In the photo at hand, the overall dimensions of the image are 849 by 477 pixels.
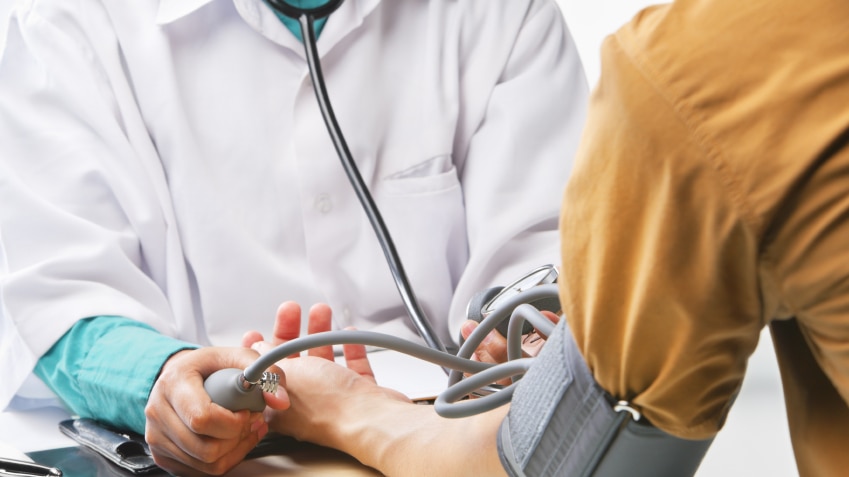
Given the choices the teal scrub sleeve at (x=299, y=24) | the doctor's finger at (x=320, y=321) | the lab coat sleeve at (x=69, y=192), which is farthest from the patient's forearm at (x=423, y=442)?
the teal scrub sleeve at (x=299, y=24)

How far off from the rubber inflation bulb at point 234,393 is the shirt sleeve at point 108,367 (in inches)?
4.5

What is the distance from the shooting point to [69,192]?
92cm

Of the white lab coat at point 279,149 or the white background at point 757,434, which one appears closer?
the white background at point 757,434

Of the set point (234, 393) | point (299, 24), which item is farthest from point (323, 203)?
point (234, 393)

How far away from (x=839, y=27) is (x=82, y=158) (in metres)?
0.80

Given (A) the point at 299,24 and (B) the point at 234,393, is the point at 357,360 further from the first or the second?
(A) the point at 299,24

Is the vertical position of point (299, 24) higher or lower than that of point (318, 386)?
higher

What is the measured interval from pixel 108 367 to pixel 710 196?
1.97ft

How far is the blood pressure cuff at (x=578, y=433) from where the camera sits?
38 centimetres

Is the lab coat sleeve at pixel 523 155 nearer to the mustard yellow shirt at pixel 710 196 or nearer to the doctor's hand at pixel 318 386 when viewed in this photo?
the doctor's hand at pixel 318 386

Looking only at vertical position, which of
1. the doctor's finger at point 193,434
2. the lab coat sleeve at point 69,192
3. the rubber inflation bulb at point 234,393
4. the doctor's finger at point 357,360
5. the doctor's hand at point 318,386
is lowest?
the doctor's finger at point 357,360

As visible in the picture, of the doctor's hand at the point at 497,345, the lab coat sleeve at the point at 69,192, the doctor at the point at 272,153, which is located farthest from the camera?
the doctor at the point at 272,153

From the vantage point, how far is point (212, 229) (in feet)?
3.27

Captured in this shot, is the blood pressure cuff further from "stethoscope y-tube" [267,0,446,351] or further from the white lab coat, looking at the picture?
the white lab coat
